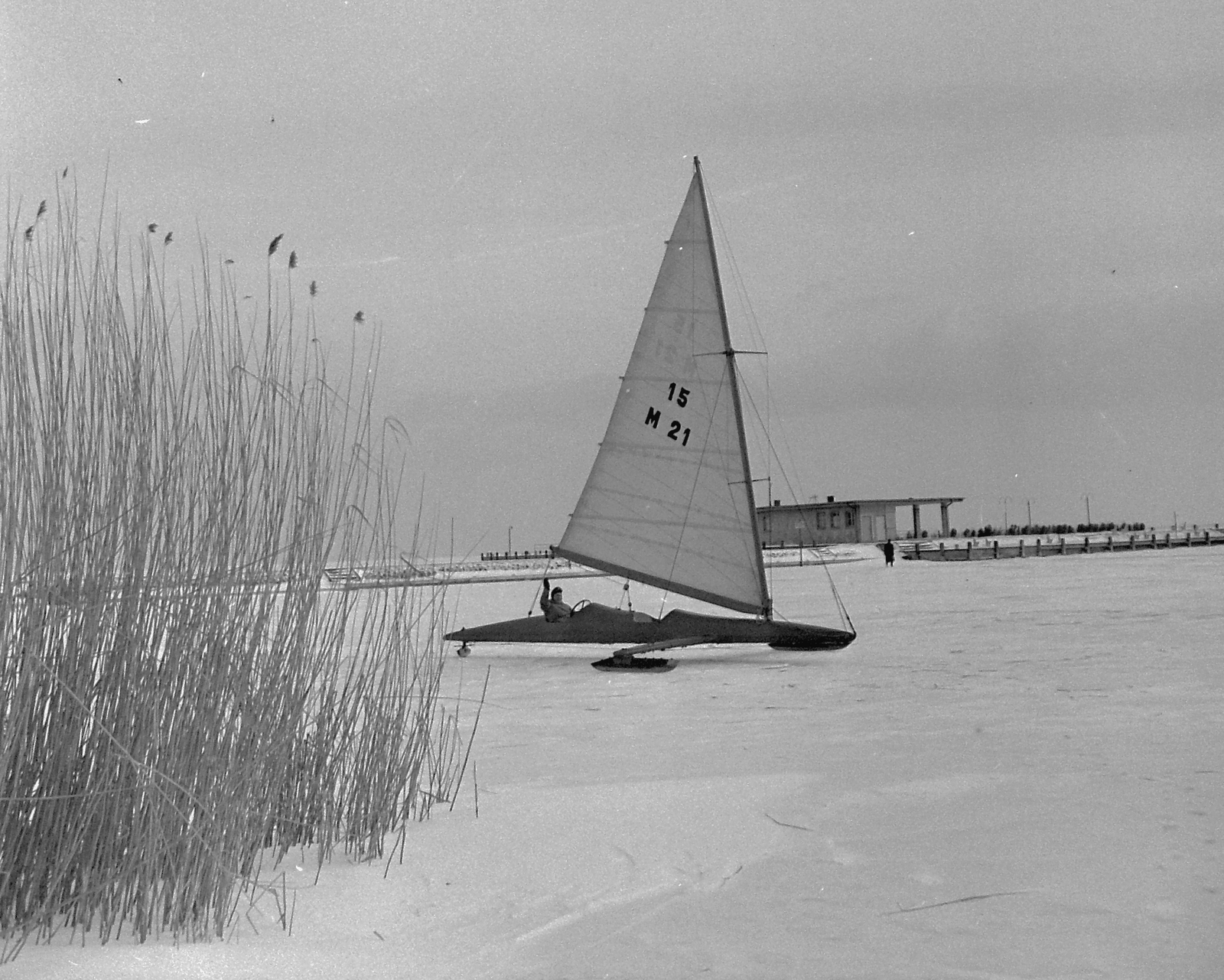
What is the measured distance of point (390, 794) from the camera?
3928 millimetres

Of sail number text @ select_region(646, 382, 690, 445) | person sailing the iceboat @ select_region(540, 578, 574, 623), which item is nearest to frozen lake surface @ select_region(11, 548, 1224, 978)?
person sailing the iceboat @ select_region(540, 578, 574, 623)

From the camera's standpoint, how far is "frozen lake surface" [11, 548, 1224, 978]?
299 centimetres

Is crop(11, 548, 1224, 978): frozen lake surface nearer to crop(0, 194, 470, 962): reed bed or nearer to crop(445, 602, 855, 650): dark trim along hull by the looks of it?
crop(0, 194, 470, 962): reed bed

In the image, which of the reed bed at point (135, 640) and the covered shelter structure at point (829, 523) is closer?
the reed bed at point (135, 640)

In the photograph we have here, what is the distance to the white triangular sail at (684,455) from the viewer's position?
34.7ft

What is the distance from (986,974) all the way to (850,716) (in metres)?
3.93

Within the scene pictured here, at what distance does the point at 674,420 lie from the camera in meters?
10.7

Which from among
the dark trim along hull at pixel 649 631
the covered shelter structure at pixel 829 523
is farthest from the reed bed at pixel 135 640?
the covered shelter structure at pixel 829 523

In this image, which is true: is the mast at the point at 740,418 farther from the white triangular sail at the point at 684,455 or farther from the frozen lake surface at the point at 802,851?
the frozen lake surface at the point at 802,851

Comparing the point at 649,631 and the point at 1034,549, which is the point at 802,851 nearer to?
the point at 649,631

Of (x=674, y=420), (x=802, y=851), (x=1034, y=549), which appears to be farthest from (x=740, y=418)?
(x=1034, y=549)

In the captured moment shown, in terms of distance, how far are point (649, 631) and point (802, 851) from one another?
639 cm

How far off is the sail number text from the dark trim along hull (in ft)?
5.24

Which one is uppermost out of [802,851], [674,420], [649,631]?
[674,420]
